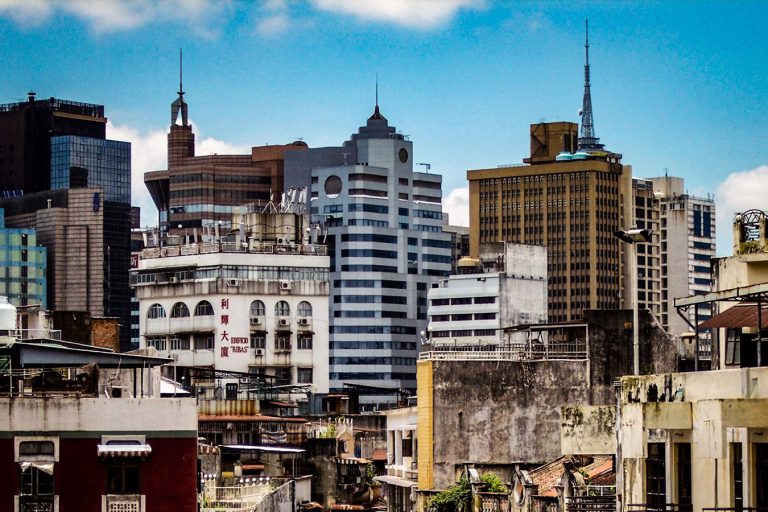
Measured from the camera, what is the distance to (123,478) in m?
48.6

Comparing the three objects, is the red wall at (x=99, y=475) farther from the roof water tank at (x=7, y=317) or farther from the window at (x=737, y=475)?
the window at (x=737, y=475)

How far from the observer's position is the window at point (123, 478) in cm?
4847

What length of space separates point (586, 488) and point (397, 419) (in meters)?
28.5

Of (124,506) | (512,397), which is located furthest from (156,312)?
(124,506)

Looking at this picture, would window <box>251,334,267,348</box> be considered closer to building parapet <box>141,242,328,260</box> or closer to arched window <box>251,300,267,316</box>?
arched window <box>251,300,267,316</box>

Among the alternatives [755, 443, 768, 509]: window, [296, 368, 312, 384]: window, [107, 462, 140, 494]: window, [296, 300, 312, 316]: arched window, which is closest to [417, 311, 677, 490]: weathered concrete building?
[107, 462, 140, 494]: window

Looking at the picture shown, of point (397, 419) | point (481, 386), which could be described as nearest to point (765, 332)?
point (481, 386)

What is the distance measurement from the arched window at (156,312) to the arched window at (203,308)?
2644 mm

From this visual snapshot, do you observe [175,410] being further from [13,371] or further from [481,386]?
[481,386]

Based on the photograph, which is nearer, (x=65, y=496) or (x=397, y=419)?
(x=65, y=496)

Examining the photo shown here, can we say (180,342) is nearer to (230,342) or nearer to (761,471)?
(230,342)

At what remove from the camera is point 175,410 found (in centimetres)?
4888

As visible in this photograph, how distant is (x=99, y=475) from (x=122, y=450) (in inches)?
32.5

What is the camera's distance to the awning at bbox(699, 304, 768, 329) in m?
35.6
